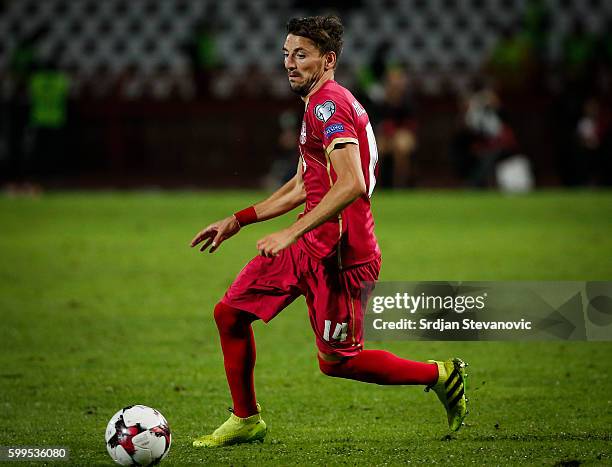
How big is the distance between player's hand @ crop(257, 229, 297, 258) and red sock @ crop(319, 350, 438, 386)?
808 mm

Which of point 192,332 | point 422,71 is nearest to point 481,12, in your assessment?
point 422,71

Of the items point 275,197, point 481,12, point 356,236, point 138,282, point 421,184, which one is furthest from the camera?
point 481,12

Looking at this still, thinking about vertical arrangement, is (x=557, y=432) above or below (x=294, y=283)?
below

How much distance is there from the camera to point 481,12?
27.1 metres

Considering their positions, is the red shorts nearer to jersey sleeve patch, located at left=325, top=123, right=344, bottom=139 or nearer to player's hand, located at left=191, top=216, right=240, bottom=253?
player's hand, located at left=191, top=216, right=240, bottom=253

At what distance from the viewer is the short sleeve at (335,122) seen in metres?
5.23

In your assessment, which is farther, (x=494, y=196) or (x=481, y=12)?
(x=481, y=12)

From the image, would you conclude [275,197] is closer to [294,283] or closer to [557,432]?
[294,283]

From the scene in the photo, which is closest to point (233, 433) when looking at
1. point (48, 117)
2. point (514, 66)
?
point (48, 117)

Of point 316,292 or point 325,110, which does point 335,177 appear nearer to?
point 325,110

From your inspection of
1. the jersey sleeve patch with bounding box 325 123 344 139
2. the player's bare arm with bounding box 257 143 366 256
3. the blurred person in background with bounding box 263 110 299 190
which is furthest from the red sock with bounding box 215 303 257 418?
the blurred person in background with bounding box 263 110 299 190

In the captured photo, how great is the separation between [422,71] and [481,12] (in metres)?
3.08

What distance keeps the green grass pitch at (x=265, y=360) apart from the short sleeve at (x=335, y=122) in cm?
145

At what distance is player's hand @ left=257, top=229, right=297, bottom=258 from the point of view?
4980mm
